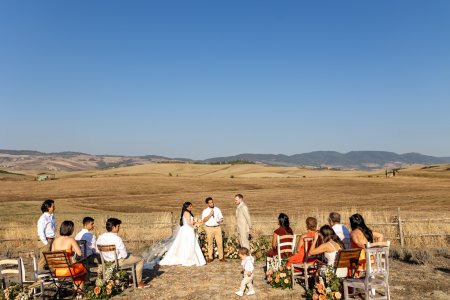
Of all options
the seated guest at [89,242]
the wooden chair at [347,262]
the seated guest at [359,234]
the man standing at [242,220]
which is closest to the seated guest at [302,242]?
the seated guest at [359,234]

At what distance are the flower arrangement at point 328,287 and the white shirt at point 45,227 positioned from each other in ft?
20.9

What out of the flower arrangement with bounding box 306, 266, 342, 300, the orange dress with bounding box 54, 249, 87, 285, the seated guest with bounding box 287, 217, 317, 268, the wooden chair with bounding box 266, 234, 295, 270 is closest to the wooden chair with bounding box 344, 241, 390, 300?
the flower arrangement with bounding box 306, 266, 342, 300

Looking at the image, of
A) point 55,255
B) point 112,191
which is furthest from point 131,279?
point 112,191

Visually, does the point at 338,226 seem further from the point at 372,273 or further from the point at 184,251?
the point at 184,251

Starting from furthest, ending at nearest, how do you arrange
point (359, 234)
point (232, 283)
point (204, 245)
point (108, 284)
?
1. point (204, 245)
2. point (232, 283)
3. point (108, 284)
4. point (359, 234)

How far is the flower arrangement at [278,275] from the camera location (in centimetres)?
930

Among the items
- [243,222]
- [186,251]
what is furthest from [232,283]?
[186,251]

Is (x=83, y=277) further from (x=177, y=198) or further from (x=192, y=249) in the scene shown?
(x=177, y=198)

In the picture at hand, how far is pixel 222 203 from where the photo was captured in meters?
39.1

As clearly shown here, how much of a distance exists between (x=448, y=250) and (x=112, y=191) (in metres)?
44.3

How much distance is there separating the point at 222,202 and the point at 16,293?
31760 millimetres

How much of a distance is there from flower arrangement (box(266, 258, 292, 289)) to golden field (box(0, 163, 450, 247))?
7858 mm

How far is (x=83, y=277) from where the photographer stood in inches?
359

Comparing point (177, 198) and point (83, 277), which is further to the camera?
point (177, 198)
